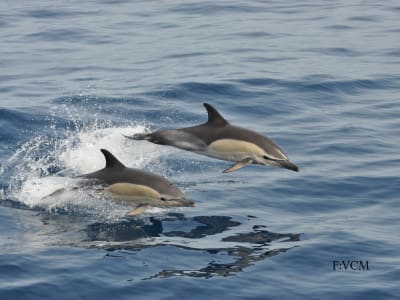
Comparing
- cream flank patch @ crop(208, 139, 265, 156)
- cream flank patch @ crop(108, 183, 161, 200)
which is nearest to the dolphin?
cream flank patch @ crop(208, 139, 265, 156)

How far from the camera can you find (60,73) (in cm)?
2277

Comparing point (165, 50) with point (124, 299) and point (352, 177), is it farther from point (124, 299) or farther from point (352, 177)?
point (124, 299)

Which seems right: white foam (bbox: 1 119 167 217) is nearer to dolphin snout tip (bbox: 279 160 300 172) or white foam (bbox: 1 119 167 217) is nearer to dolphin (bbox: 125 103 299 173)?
dolphin (bbox: 125 103 299 173)

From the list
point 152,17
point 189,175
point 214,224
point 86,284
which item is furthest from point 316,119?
point 152,17

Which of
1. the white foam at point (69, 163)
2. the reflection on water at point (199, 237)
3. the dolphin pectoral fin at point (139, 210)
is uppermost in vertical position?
the dolphin pectoral fin at point (139, 210)

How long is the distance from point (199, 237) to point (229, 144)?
5.09 feet

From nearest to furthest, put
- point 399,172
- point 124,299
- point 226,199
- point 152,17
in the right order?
point 124,299
point 226,199
point 399,172
point 152,17

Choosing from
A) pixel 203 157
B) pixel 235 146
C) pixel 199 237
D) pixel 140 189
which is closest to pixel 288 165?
pixel 235 146

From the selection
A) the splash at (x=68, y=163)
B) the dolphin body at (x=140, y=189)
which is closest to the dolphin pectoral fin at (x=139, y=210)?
the dolphin body at (x=140, y=189)

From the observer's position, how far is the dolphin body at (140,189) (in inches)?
518

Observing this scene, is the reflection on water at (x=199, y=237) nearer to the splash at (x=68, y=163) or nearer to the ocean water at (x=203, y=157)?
the ocean water at (x=203, y=157)

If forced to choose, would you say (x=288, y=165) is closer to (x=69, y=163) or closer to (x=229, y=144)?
(x=229, y=144)

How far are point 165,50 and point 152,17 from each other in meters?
4.55

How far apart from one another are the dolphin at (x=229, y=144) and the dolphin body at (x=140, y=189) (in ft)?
3.44
